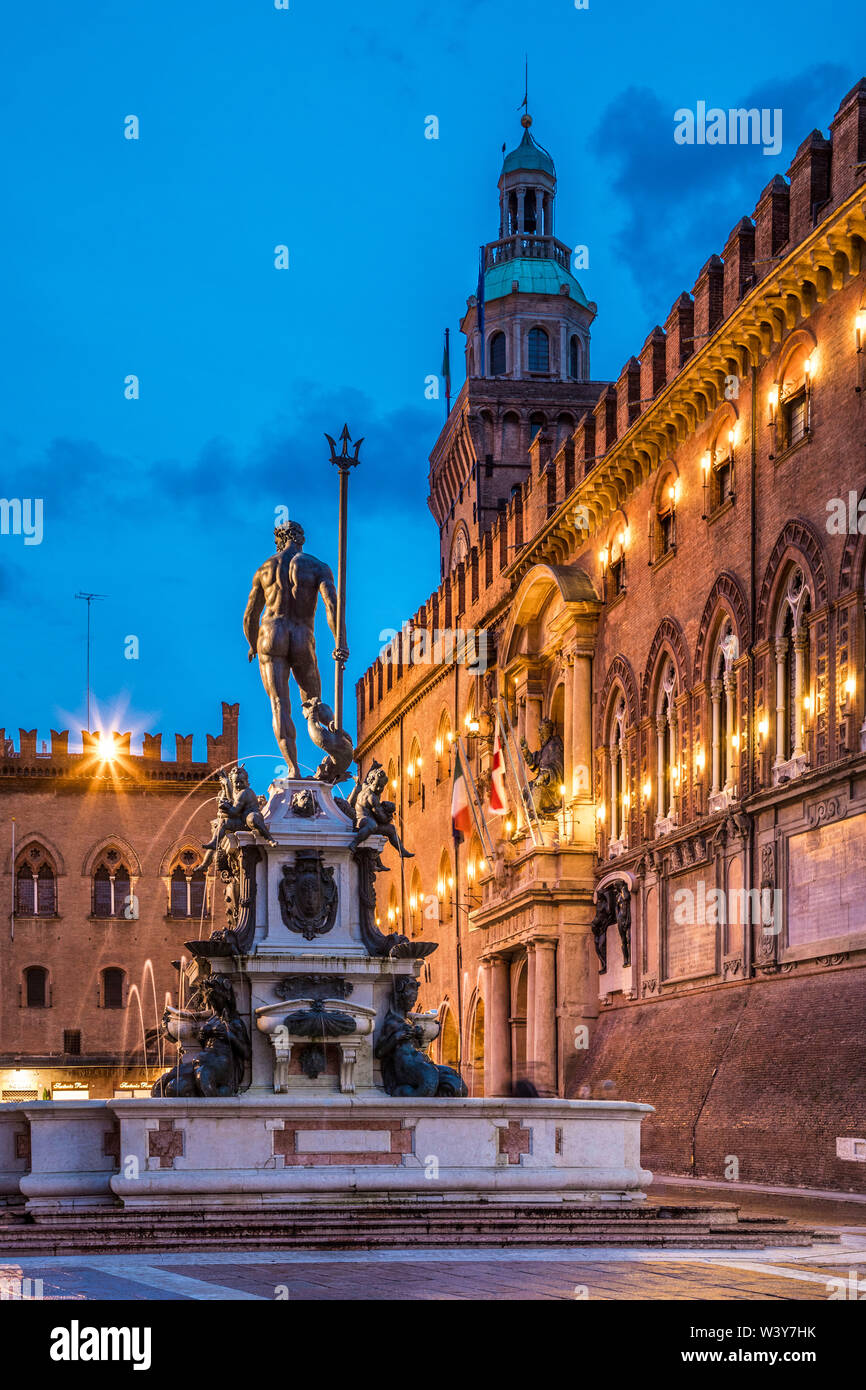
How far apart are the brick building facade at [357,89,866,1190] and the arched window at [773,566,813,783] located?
1.9 inches

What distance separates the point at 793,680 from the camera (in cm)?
2536

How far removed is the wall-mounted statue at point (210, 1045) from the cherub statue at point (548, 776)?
19617 millimetres

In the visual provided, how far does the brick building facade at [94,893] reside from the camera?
60.2m

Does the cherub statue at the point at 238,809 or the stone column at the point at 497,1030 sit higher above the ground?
the cherub statue at the point at 238,809

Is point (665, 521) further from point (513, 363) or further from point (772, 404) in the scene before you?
point (513, 363)

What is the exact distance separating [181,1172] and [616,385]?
23.6 metres

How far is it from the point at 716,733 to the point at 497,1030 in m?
14.4

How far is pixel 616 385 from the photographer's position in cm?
3531

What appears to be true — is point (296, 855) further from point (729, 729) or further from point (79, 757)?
point (79, 757)

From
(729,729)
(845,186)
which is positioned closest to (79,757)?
(729,729)

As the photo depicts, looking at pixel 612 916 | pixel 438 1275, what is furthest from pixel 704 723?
pixel 438 1275

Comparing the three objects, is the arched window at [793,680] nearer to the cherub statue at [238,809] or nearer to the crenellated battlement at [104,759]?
the cherub statue at [238,809]

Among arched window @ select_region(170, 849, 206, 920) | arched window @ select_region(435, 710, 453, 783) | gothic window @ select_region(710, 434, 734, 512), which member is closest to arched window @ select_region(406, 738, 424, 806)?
arched window @ select_region(435, 710, 453, 783)

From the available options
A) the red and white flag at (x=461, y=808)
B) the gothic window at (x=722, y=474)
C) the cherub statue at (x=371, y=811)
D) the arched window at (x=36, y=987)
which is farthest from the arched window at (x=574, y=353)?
the cherub statue at (x=371, y=811)
